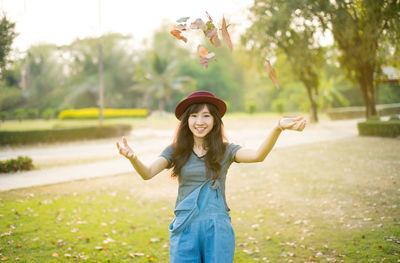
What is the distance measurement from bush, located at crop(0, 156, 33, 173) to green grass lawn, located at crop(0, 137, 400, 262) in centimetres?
175

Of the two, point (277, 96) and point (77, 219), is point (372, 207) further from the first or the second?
point (277, 96)

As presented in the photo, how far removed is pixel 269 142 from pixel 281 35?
48.6 feet

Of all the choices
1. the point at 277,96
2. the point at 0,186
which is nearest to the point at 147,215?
the point at 0,186

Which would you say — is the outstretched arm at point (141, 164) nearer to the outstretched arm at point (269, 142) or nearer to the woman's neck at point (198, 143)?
the woman's neck at point (198, 143)

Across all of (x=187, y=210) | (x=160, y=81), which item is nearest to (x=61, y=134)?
(x=187, y=210)

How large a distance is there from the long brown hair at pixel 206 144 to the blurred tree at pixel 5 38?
4310 mm

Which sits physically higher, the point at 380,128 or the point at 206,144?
the point at 206,144

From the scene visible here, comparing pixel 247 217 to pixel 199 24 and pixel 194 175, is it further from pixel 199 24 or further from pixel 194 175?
pixel 199 24

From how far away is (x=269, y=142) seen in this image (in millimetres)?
2246

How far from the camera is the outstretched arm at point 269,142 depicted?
209 centimetres

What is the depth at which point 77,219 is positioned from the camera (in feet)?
17.7

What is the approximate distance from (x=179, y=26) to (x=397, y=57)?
5.99 metres

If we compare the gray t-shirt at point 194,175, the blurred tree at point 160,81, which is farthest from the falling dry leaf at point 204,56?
the blurred tree at point 160,81

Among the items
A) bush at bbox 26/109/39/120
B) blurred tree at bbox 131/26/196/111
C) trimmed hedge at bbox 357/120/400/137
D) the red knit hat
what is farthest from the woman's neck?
blurred tree at bbox 131/26/196/111
